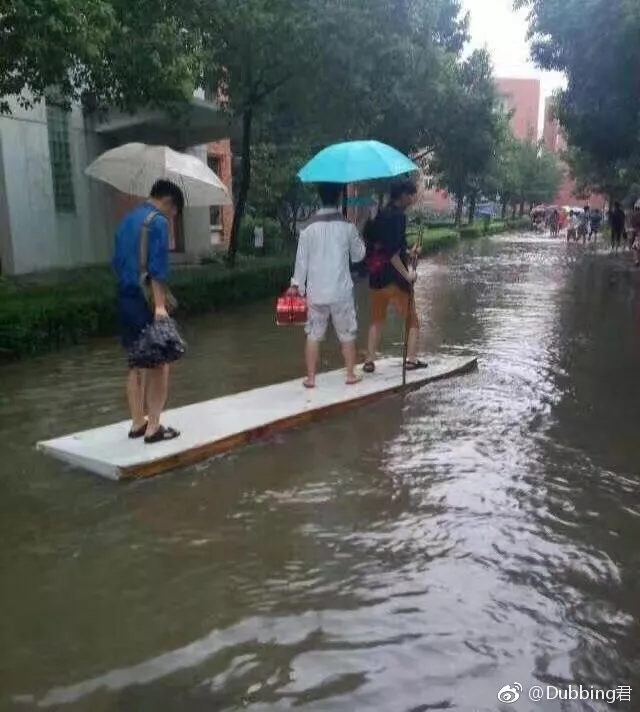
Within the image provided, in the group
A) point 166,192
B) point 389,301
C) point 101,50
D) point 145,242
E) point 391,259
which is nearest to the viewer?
point 145,242

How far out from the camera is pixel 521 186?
6494 centimetres

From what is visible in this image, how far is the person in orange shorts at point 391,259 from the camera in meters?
6.78

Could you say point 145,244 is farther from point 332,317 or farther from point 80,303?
point 80,303

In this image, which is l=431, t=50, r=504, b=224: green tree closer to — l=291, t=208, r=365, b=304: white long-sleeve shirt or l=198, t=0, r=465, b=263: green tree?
l=198, t=0, r=465, b=263: green tree

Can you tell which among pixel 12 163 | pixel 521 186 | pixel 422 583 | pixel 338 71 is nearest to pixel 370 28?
pixel 338 71

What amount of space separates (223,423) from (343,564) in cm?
205

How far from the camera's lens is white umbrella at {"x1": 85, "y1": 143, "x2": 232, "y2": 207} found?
31.6 feet

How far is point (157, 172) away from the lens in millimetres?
9664

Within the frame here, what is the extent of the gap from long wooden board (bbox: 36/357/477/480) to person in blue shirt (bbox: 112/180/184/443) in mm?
267

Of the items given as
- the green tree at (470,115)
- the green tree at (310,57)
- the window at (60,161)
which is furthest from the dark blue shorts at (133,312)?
the green tree at (470,115)

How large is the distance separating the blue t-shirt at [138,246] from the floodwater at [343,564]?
1.24 m

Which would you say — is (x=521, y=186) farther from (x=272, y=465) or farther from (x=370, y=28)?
(x=272, y=465)

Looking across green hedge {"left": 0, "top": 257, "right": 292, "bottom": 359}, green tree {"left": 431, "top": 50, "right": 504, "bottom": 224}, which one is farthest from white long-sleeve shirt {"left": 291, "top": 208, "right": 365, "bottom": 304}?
green tree {"left": 431, "top": 50, "right": 504, "bottom": 224}

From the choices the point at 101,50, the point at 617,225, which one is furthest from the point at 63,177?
the point at 617,225
